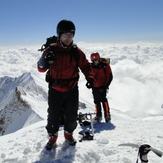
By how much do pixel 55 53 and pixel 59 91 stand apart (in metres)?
0.95

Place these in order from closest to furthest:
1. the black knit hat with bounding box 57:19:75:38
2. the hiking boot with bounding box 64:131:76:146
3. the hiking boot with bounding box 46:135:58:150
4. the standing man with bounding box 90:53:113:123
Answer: the black knit hat with bounding box 57:19:75:38 < the hiking boot with bounding box 46:135:58:150 < the hiking boot with bounding box 64:131:76:146 < the standing man with bounding box 90:53:113:123

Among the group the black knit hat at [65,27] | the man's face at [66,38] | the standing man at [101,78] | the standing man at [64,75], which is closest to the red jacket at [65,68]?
the standing man at [64,75]

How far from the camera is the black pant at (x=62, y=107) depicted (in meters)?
4.07

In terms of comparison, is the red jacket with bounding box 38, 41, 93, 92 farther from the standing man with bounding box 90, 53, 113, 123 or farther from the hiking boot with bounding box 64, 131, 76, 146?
the standing man with bounding box 90, 53, 113, 123

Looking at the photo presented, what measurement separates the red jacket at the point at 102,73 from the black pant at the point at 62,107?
10.4 feet

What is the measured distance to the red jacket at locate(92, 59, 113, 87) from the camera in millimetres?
7152

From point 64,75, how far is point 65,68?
181 mm

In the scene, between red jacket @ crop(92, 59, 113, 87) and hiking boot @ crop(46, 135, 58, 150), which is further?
red jacket @ crop(92, 59, 113, 87)

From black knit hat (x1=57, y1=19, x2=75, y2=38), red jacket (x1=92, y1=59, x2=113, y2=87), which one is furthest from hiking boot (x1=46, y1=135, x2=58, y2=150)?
red jacket (x1=92, y1=59, x2=113, y2=87)

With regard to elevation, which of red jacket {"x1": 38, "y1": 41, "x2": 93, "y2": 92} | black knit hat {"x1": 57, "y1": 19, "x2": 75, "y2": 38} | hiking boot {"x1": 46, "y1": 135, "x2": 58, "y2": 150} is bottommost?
hiking boot {"x1": 46, "y1": 135, "x2": 58, "y2": 150}

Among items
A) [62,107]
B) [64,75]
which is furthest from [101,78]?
[64,75]

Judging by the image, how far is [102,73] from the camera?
724cm

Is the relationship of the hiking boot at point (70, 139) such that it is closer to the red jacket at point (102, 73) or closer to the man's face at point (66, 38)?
the man's face at point (66, 38)

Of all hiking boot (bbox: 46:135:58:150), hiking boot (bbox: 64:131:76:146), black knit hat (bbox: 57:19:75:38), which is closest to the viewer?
black knit hat (bbox: 57:19:75:38)
